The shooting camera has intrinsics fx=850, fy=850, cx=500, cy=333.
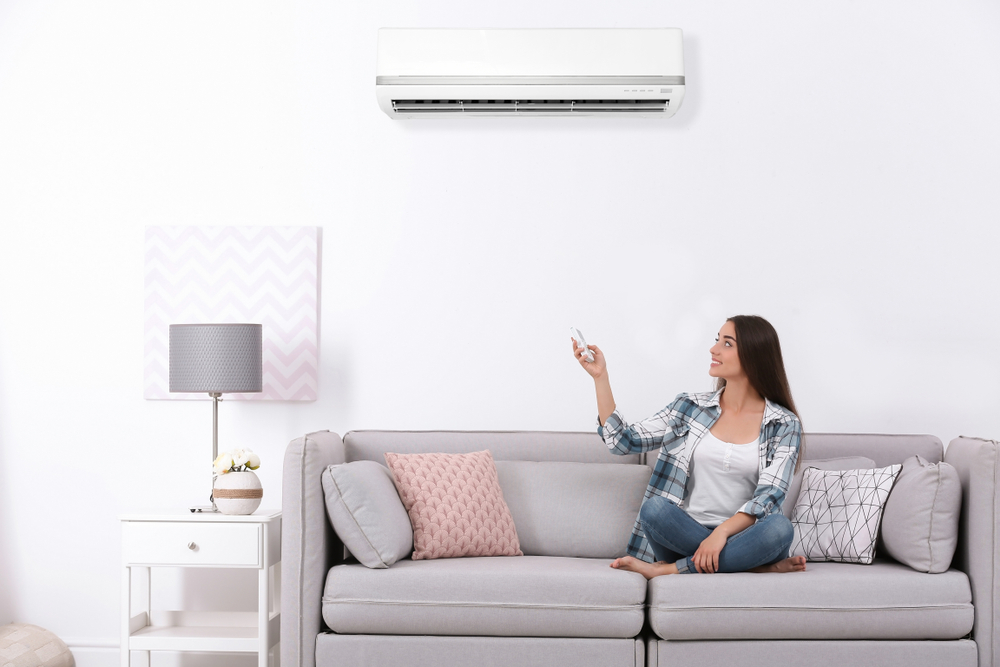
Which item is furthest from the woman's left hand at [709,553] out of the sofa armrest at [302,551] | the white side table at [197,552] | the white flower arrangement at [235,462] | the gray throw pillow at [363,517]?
the white flower arrangement at [235,462]

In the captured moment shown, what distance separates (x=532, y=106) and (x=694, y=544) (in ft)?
5.57

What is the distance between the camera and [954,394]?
124 inches

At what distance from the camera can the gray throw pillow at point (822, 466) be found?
2.71m

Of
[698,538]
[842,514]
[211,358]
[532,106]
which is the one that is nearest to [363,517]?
[211,358]

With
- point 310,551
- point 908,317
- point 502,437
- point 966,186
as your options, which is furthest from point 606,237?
point 310,551

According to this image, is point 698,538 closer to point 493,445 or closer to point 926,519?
point 926,519

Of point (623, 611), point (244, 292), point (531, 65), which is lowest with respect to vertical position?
point (623, 611)

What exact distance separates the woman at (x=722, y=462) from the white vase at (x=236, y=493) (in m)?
1.15

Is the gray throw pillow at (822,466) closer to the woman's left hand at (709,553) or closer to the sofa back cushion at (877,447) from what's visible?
the sofa back cushion at (877,447)

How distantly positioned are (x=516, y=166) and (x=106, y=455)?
6.29ft

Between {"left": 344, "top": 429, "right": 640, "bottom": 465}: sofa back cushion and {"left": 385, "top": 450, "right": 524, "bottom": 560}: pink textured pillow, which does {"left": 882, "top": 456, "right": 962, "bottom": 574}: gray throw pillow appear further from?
{"left": 385, "top": 450, "right": 524, "bottom": 560}: pink textured pillow

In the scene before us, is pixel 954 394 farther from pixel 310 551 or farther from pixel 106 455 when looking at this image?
pixel 106 455

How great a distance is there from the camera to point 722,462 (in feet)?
8.38

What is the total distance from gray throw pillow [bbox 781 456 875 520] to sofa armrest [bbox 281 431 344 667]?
144 centimetres
